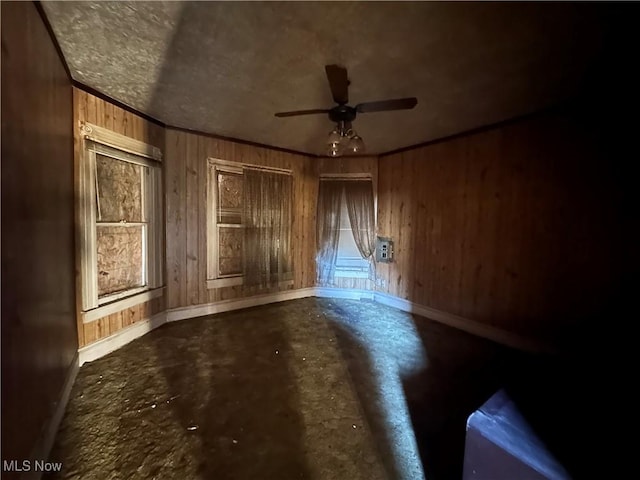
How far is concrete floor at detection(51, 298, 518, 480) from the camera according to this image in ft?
4.82

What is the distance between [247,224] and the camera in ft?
12.8

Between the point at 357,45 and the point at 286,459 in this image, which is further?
the point at 357,45

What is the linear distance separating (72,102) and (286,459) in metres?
3.11

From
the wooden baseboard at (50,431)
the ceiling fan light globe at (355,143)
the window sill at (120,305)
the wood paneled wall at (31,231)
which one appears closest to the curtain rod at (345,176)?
the ceiling fan light globe at (355,143)

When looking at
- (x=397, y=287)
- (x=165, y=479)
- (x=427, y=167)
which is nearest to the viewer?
(x=165, y=479)

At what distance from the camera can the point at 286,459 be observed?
150cm

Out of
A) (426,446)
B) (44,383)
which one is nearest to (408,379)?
(426,446)

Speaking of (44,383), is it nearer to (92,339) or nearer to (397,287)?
(92,339)

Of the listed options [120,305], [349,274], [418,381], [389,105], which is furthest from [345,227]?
[120,305]

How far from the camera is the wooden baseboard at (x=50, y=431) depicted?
1.33 meters

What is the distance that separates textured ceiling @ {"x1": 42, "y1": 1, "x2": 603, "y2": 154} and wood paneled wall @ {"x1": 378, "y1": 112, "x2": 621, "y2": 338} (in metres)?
0.49

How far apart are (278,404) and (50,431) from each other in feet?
4.22

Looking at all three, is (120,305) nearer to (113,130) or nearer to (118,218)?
(118,218)

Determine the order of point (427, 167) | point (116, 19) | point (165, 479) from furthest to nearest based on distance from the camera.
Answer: point (427, 167) < point (116, 19) < point (165, 479)
